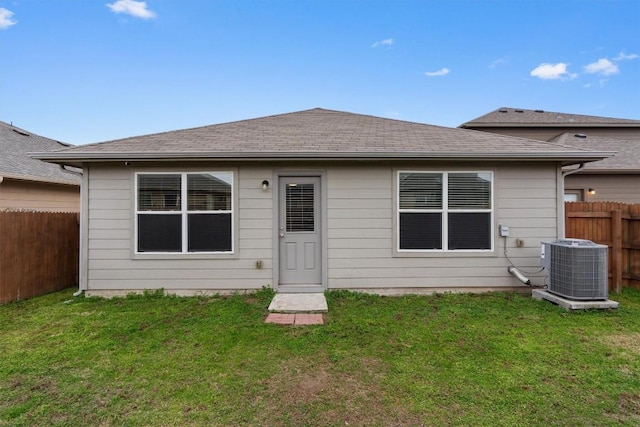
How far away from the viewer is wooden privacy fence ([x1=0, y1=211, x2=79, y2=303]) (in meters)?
5.08

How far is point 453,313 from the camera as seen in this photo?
4.30 metres

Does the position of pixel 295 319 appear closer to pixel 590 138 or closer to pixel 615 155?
pixel 615 155

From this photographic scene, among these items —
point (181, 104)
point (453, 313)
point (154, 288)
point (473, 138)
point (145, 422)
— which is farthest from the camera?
point (181, 104)

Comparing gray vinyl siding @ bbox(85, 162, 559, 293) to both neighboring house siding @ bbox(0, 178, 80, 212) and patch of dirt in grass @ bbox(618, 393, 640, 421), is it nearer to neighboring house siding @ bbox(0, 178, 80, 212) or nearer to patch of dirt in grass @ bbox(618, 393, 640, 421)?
A: patch of dirt in grass @ bbox(618, 393, 640, 421)

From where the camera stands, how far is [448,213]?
17.4 feet

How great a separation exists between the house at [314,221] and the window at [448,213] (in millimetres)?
17

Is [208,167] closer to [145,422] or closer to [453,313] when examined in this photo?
[145,422]

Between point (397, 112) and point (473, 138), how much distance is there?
13.5 meters

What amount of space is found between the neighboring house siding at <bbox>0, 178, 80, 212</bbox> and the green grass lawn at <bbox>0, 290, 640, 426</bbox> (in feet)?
13.3

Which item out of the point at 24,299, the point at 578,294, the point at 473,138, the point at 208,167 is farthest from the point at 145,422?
the point at 473,138

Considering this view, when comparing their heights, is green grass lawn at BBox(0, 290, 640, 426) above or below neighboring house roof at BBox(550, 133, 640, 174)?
below

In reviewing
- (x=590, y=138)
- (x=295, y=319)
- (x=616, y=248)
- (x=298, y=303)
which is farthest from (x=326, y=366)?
(x=590, y=138)

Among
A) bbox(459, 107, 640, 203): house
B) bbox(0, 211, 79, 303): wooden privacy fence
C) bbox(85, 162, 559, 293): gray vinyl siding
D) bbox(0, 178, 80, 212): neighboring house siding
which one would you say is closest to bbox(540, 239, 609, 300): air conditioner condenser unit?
bbox(85, 162, 559, 293): gray vinyl siding

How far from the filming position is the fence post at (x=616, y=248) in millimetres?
5438
